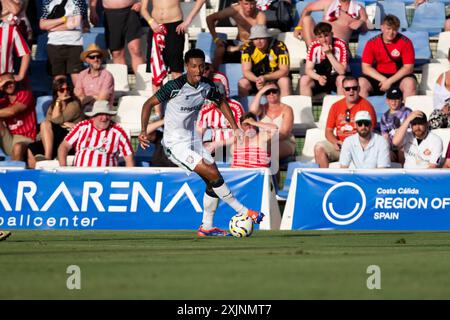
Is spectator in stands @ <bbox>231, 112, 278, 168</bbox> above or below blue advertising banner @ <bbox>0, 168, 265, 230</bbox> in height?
above

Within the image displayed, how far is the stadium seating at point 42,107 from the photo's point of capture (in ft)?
68.9

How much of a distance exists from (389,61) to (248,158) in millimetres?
3427

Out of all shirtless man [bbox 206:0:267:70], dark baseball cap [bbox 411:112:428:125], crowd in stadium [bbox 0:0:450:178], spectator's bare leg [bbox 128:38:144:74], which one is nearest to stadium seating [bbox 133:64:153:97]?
crowd in stadium [bbox 0:0:450:178]

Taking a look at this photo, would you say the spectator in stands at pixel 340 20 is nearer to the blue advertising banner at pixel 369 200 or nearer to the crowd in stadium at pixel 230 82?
the crowd in stadium at pixel 230 82

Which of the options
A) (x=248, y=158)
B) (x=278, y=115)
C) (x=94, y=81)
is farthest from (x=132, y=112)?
(x=248, y=158)

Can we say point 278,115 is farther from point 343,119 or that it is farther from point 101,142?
point 101,142

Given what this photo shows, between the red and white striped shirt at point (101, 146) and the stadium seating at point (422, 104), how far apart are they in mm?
4919

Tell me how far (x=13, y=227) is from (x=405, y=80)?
23.7ft

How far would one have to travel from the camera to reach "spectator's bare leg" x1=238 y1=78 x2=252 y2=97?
20.5 metres

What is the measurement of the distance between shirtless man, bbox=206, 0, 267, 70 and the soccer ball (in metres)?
7.14

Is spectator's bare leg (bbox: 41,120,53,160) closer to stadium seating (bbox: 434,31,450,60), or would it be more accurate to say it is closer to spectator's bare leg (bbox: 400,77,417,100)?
spectator's bare leg (bbox: 400,77,417,100)

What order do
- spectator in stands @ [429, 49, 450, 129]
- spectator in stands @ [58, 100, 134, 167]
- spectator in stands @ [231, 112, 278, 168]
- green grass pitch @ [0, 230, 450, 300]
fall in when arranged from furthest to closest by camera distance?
spectator in stands @ [429, 49, 450, 129]
spectator in stands @ [58, 100, 134, 167]
spectator in stands @ [231, 112, 278, 168]
green grass pitch @ [0, 230, 450, 300]

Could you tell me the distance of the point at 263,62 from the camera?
20.4 m

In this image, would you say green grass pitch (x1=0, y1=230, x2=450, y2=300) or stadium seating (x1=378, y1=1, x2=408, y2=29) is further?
stadium seating (x1=378, y1=1, x2=408, y2=29)
